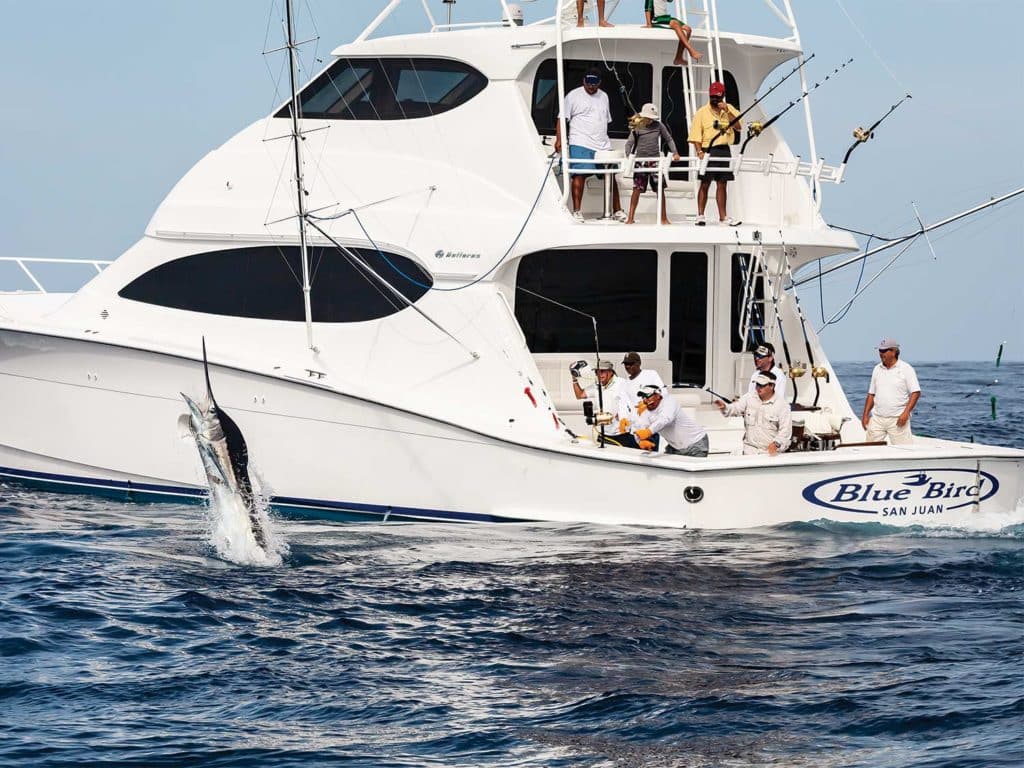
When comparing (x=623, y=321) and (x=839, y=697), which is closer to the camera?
(x=839, y=697)

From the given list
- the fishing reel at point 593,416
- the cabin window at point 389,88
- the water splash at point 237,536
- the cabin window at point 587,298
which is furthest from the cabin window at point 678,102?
the water splash at point 237,536

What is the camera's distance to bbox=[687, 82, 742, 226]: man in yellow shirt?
12094mm

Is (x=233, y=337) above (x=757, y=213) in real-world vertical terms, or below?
below

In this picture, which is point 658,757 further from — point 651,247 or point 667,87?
point 667,87

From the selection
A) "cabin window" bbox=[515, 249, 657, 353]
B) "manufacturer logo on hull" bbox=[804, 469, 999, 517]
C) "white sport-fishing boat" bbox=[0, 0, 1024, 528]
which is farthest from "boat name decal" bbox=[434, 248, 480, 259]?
"manufacturer logo on hull" bbox=[804, 469, 999, 517]

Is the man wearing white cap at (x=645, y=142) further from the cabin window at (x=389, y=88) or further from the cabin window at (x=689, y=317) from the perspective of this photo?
the cabin window at (x=389, y=88)

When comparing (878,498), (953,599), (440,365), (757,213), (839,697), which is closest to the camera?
(839,697)

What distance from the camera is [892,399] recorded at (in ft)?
39.1

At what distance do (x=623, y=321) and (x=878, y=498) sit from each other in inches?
114

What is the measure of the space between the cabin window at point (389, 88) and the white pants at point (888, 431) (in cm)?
422

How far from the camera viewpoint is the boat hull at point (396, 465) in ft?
36.4

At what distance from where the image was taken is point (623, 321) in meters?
13.0

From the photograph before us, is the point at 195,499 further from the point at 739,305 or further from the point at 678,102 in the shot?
the point at 678,102

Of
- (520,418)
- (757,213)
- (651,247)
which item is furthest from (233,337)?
(757,213)
